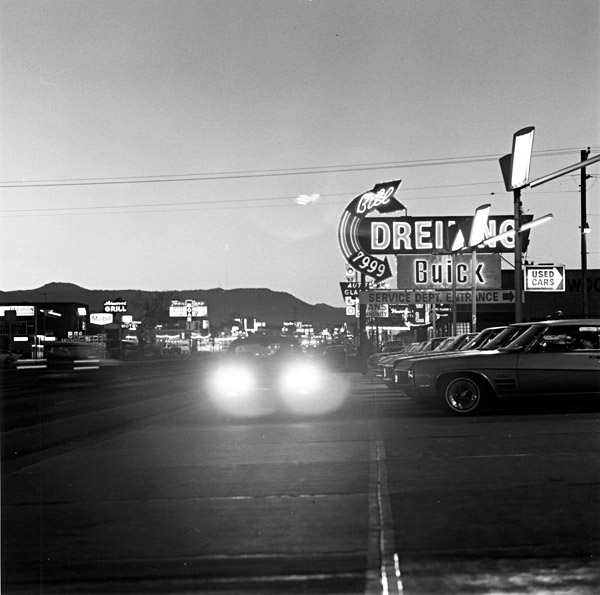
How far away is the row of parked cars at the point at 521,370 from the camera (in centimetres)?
1509

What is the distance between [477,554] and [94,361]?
44641 millimetres

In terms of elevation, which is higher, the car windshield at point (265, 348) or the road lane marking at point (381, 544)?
the car windshield at point (265, 348)

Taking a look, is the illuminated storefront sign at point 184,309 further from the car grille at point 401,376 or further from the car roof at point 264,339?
the car grille at point 401,376

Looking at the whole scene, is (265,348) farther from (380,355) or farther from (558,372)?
(558,372)

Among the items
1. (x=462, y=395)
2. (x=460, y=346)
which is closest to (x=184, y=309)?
(x=460, y=346)

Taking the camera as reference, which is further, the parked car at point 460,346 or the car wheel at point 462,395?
the parked car at point 460,346

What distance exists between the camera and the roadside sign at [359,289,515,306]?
47250mm

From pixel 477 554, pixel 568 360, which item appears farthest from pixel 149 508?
pixel 568 360

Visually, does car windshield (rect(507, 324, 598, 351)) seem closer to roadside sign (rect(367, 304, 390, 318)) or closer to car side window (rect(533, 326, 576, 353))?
car side window (rect(533, 326, 576, 353))

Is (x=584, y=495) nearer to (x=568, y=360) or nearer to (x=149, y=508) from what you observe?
(x=149, y=508)

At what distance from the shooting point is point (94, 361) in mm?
48906

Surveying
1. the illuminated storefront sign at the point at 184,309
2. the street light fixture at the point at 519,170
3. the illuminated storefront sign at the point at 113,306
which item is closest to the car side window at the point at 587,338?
the street light fixture at the point at 519,170

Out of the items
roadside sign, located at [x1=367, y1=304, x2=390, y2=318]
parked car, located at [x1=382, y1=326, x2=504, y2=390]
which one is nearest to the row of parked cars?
parked car, located at [x1=382, y1=326, x2=504, y2=390]

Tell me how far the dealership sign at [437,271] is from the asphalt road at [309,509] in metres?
34.8
